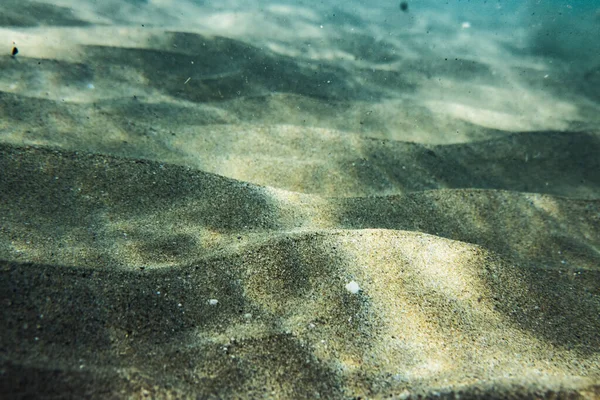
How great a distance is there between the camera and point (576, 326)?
2.13 m

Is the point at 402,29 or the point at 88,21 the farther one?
the point at 402,29

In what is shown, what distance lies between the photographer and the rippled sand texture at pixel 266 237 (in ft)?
5.12

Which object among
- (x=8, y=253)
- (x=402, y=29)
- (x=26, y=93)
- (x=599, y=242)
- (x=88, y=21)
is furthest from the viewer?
(x=402, y=29)

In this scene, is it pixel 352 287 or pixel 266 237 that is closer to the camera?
pixel 352 287

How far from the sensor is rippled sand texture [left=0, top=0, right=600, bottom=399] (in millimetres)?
1562

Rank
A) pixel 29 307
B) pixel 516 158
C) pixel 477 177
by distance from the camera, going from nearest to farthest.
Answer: pixel 29 307 → pixel 477 177 → pixel 516 158

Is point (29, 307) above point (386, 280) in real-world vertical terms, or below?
below

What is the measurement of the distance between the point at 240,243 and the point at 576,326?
6.71 ft

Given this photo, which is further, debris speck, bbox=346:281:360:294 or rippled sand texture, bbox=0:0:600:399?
debris speck, bbox=346:281:360:294

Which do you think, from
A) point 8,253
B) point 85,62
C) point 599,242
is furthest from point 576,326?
point 85,62

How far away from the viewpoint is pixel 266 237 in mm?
2367

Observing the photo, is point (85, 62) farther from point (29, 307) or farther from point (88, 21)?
point (29, 307)

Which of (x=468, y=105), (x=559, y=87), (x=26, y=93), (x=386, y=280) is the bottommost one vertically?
(x=26, y=93)

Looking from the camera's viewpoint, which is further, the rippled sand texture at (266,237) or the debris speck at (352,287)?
the debris speck at (352,287)
